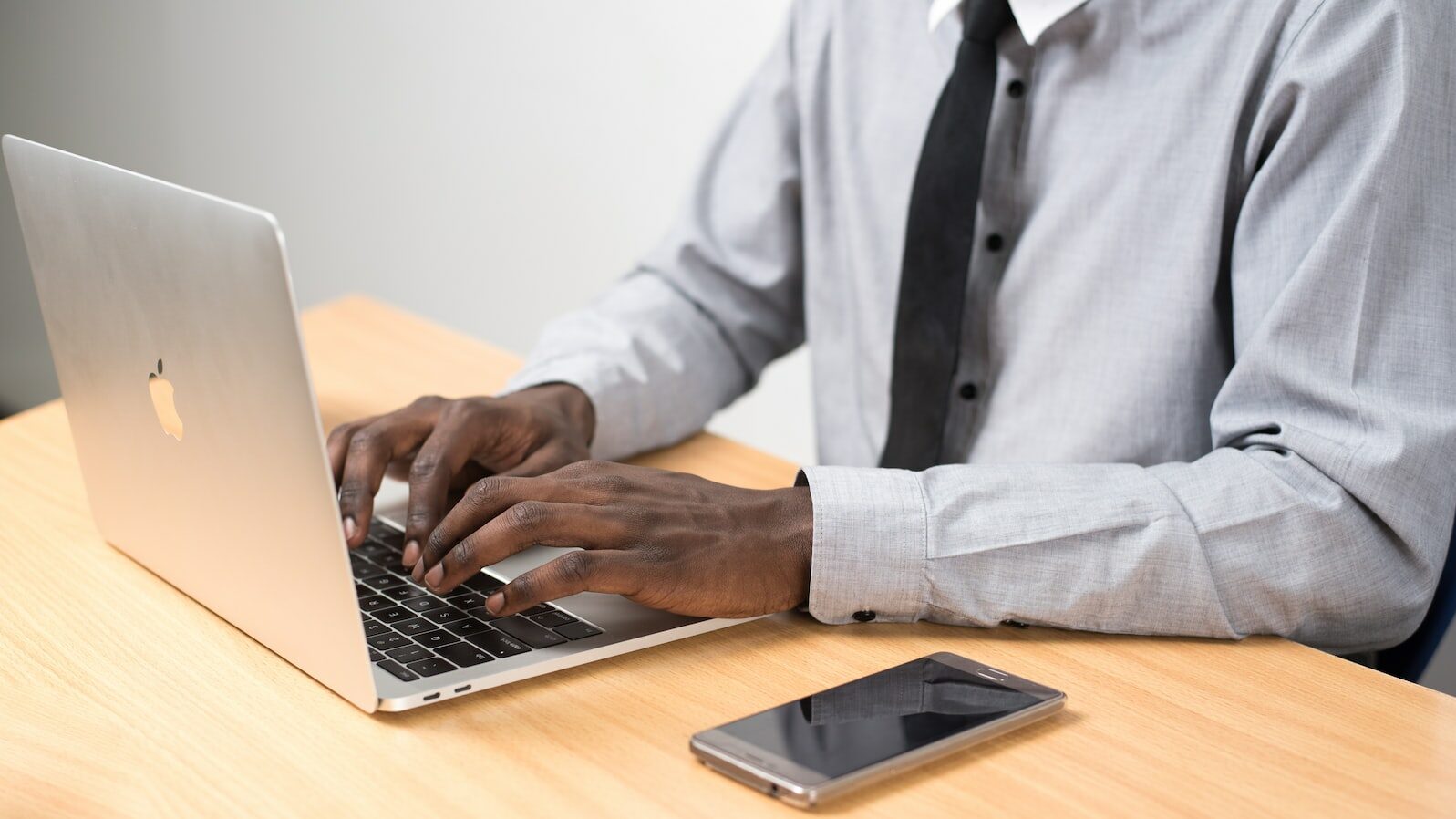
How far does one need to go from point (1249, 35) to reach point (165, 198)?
772mm

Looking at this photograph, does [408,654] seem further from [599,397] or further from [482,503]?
[599,397]

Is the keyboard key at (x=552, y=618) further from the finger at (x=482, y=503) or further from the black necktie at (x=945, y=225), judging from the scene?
the black necktie at (x=945, y=225)

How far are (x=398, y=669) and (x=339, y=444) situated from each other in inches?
11.2

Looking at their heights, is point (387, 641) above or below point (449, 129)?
below

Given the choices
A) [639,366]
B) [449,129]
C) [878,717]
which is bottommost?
[878,717]

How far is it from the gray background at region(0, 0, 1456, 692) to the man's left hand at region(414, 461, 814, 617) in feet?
5.68

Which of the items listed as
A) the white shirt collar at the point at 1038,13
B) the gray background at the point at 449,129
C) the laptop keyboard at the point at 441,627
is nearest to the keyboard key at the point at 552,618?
the laptop keyboard at the point at 441,627

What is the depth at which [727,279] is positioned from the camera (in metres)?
1.33

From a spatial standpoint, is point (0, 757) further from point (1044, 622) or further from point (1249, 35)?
point (1249, 35)

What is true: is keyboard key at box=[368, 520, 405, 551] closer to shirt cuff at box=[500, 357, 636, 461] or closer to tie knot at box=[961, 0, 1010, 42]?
shirt cuff at box=[500, 357, 636, 461]

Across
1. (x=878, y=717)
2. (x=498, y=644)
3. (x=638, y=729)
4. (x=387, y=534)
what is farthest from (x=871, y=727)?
(x=387, y=534)

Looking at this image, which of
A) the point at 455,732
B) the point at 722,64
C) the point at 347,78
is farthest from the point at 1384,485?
the point at 347,78

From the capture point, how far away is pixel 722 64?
2465 millimetres

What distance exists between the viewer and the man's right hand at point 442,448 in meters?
0.91
